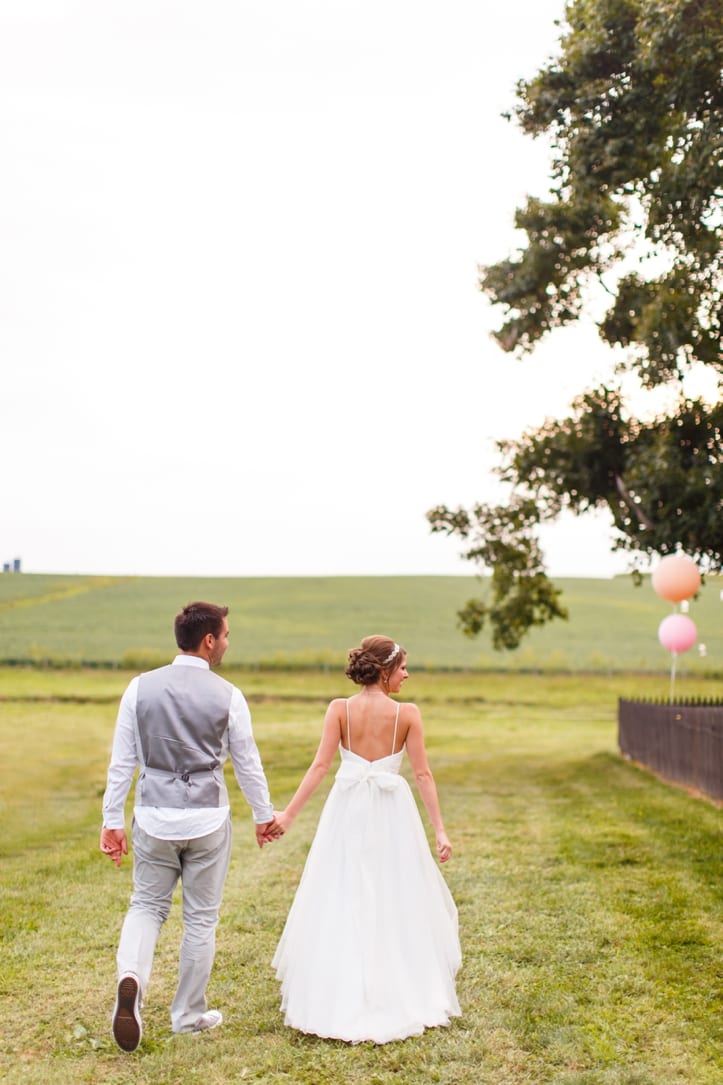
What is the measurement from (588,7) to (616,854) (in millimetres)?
11757

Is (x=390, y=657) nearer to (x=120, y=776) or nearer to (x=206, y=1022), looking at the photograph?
(x=120, y=776)

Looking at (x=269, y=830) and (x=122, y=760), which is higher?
(x=122, y=760)

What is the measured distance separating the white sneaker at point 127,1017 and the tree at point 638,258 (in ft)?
40.7

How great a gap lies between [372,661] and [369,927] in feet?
4.70

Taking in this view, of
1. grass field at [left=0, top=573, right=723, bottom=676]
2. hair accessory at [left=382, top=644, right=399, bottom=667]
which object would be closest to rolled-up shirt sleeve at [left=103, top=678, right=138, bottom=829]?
hair accessory at [left=382, top=644, right=399, bottom=667]

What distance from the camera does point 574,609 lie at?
234 feet

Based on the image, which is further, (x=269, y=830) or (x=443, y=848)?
(x=443, y=848)

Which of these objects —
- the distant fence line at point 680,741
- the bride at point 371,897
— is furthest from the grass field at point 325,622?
the bride at point 371,897

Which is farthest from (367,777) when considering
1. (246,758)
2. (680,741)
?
(680,741)

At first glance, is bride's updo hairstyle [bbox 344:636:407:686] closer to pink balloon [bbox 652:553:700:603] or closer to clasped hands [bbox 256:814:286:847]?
clasped hands [bbox 256:814:286:847]

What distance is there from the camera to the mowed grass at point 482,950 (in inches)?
214

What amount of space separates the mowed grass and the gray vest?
1.23 meters

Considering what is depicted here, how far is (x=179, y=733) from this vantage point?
564cm

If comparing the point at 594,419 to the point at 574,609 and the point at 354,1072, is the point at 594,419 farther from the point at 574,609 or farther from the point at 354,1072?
the point at 574,609
